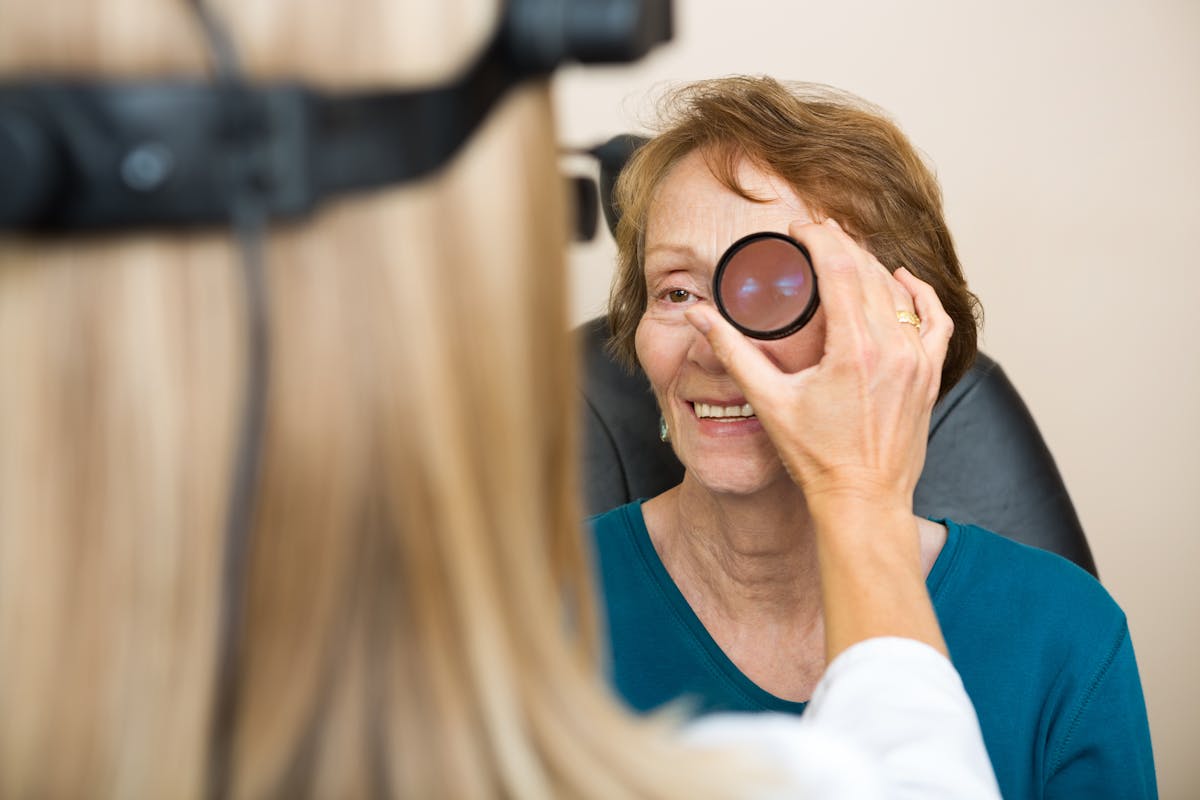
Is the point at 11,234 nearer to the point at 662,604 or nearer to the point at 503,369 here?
the point at 503,369

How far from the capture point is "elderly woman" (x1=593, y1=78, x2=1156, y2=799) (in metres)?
1.49

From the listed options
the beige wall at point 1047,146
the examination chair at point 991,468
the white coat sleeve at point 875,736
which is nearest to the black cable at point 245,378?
the white coat sleeve at point 875,736

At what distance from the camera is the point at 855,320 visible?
1244 mm

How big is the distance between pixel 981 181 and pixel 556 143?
2.01 m

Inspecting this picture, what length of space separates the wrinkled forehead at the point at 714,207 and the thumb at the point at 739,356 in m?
0.22

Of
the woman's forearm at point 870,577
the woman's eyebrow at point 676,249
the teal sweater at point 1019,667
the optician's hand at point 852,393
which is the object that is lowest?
the teal sweater at point 1019,667

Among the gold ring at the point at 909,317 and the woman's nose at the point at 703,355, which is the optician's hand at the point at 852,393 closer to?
the gold ring at the point at 909,317

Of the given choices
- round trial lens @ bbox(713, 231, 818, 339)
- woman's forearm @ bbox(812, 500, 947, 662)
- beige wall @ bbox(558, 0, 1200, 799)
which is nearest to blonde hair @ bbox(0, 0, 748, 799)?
woman's forearm @ bbox(812, 500, 947, 662)

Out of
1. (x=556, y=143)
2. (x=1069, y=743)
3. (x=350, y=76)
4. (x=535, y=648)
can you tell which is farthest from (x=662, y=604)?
(x=350, y=76)

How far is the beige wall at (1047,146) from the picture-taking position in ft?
7.94

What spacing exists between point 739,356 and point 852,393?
14 cm

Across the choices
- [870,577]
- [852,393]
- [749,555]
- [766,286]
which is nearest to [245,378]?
[870,577]

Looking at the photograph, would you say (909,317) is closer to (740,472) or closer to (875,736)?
(740,472)

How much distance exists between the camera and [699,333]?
1596 mm
